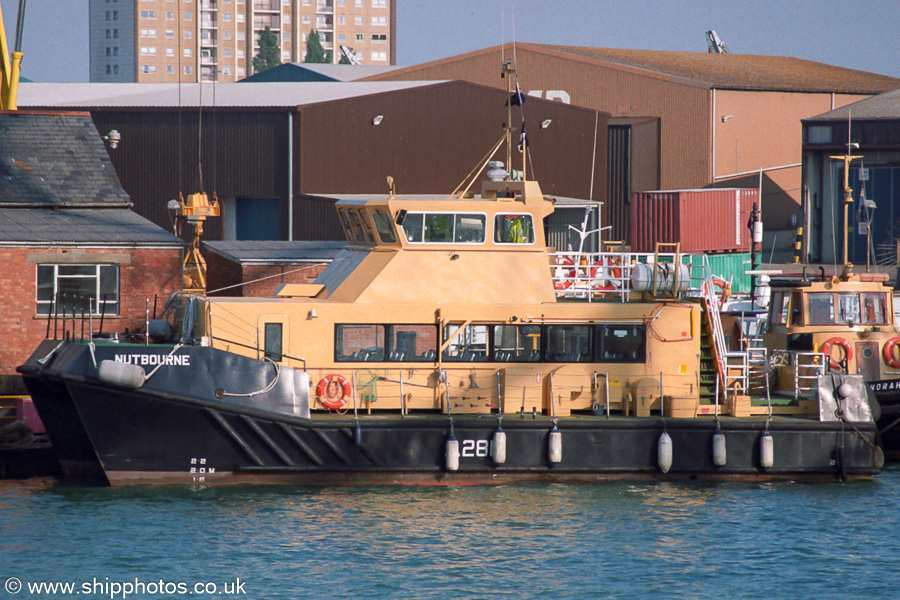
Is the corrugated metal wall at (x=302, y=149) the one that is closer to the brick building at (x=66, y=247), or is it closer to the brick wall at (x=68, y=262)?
the brick building at (x=66, y=247)

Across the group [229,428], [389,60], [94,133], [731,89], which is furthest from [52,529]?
[389,60]

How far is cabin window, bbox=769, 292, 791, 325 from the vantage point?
664 inches

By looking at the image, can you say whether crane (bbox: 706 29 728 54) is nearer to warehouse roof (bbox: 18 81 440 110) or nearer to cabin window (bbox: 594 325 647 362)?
warehouse roof (bbox: 18 81 440 110)

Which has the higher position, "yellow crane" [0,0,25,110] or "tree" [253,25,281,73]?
"tree" [253,25,281,73]

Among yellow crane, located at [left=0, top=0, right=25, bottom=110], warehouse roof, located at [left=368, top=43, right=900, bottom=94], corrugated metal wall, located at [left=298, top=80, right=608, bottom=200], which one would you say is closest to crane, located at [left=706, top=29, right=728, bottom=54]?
warehouse roof, located at [left=368, top=43, right=900, bottom=94]

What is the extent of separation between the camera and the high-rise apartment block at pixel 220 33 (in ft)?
294

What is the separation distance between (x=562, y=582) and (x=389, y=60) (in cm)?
8826

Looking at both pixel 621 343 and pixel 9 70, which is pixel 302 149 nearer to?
pixel 9 70

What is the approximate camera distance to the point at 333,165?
29703 millimetres

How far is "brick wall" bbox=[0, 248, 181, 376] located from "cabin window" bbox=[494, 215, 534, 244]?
7.89m

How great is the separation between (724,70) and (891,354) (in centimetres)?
3082

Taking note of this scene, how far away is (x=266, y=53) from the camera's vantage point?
3474 inches

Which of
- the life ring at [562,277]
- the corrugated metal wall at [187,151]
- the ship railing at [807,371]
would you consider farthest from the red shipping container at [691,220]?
the ship railing at [807,371]

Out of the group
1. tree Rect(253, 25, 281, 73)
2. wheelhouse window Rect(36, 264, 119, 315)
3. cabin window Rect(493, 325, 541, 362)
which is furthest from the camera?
tree Rect(253, 25, 281, 73)
